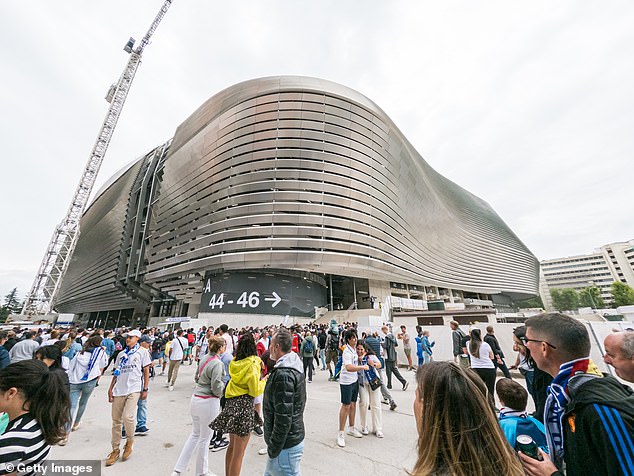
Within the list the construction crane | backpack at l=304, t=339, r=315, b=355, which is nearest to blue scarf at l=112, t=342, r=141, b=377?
backpack at l=304, t=339, r=315, b=355

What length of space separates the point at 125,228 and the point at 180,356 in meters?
52.2

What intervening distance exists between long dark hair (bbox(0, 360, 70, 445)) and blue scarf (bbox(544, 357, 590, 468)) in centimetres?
354

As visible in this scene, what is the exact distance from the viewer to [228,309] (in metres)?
27.5

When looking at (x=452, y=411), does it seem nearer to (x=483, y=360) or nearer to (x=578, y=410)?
(x=578, y=410)

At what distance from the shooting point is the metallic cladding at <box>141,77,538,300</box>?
28812mm

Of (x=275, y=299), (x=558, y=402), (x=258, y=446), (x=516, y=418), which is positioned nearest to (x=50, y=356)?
(x=258, y=446)

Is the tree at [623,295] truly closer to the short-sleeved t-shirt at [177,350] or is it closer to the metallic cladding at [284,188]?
the metallic cladding at [284,188]

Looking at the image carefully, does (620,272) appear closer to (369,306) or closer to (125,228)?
(369,306)

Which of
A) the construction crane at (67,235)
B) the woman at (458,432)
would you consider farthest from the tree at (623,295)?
the construction crane at (67,235)

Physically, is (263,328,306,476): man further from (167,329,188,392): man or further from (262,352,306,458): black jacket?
(167,329,188,392): man

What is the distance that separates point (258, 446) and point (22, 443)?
3.65 metres

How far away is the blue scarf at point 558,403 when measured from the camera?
1.68 metres

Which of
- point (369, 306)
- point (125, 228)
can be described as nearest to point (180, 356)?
point (369, 306)

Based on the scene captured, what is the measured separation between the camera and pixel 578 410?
4.69 ft
